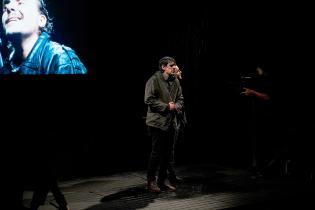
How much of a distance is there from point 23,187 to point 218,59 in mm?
6732

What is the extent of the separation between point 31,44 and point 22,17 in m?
0.54

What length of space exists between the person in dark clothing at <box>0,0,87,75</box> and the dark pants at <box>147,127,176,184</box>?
2677 mm

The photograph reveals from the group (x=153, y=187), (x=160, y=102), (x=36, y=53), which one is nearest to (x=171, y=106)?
(x=160, y=102)

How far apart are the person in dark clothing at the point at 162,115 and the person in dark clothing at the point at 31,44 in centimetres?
232

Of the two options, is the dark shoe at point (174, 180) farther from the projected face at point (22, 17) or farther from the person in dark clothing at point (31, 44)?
the projected face at point (22, 17)

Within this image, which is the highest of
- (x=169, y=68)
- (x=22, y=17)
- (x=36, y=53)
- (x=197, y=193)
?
(x=22, y=17)

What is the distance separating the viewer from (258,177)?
383 inches

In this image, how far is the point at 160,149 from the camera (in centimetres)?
840

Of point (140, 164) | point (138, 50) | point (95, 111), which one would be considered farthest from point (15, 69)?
point (140, 164)

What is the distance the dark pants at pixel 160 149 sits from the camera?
8383 millimetres

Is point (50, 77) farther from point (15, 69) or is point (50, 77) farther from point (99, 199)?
point (99, 199)

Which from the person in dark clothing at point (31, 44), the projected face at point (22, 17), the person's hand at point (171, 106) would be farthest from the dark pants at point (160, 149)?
the projected face at point (22, 17)

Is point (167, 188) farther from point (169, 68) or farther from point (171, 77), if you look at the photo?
point (169, 68)

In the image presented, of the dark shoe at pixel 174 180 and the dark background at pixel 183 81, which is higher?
the dark background at pixel 183 81
